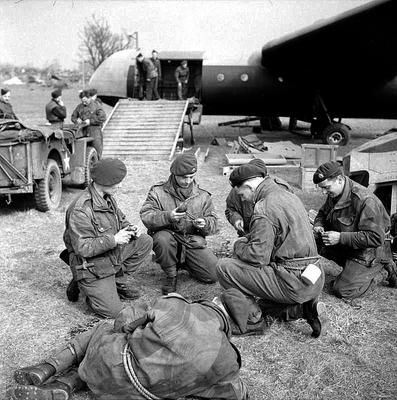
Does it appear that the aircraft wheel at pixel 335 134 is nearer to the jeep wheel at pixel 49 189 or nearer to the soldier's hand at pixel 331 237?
the jeep wheel at pixel 49 189

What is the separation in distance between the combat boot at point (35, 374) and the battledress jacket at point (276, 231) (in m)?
1.55

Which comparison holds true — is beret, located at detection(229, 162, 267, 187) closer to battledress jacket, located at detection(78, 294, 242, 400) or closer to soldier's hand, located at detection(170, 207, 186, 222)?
soldier's hand, located at detection(170, 207, 186, 222)

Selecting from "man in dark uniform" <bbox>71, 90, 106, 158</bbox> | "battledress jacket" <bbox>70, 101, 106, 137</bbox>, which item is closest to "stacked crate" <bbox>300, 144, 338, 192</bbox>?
"man in dark uniform" <bbox>71, 90, 106, 158</bbox>

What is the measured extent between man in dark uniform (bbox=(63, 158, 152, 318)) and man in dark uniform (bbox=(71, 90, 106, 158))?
5690mm

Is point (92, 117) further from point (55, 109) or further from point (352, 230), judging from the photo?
point (352, 230)

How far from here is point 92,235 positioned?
4.28 metres

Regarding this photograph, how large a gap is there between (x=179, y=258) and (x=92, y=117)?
Result: 5969mm

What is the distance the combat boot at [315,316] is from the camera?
12.6 feet

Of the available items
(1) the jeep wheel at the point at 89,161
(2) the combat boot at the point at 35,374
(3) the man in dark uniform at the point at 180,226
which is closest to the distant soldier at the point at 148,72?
(1) the jeep wheel at the point at 89,161

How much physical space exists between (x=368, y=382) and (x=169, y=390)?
56.5 inches

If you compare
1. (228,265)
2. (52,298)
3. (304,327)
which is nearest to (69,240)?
(52,298)

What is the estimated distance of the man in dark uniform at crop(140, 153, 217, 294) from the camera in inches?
191

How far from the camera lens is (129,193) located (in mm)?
8914

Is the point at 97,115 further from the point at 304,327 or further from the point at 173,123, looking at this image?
the point at 304,327
